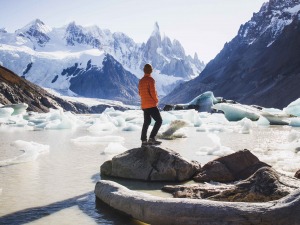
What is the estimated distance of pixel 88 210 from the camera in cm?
624

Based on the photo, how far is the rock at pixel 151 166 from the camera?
875cm

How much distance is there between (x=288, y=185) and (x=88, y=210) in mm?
3118

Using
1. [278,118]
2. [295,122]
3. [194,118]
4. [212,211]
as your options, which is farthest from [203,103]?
[212,211]

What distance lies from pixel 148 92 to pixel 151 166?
1912 mm

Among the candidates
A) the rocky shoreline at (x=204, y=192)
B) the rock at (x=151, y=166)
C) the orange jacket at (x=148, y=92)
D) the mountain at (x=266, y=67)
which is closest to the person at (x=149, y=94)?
the orange jacket at (x=148, y=92)

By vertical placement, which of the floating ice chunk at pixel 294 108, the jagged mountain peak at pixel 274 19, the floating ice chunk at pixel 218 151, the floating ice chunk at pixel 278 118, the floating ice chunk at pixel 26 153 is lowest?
the floating ice chunk at pixel 26 153

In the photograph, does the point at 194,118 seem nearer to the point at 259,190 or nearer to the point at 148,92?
the point at 148,92

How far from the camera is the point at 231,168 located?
9117 millimetres

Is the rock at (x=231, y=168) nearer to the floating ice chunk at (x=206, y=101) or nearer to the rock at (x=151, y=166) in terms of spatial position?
the rock at (x=151, y=166)

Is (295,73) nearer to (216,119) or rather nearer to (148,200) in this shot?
(216,119)

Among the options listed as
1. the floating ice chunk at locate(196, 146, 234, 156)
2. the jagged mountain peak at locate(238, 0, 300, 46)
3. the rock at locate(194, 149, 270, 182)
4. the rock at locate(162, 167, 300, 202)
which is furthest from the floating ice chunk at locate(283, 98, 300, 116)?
the jagged mountain peak at locate(238, 0, 300, 46)

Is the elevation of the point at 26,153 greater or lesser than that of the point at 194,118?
lesser

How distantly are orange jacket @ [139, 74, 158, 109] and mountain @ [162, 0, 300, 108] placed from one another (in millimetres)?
94767

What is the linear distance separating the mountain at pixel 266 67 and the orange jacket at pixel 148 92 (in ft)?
311
